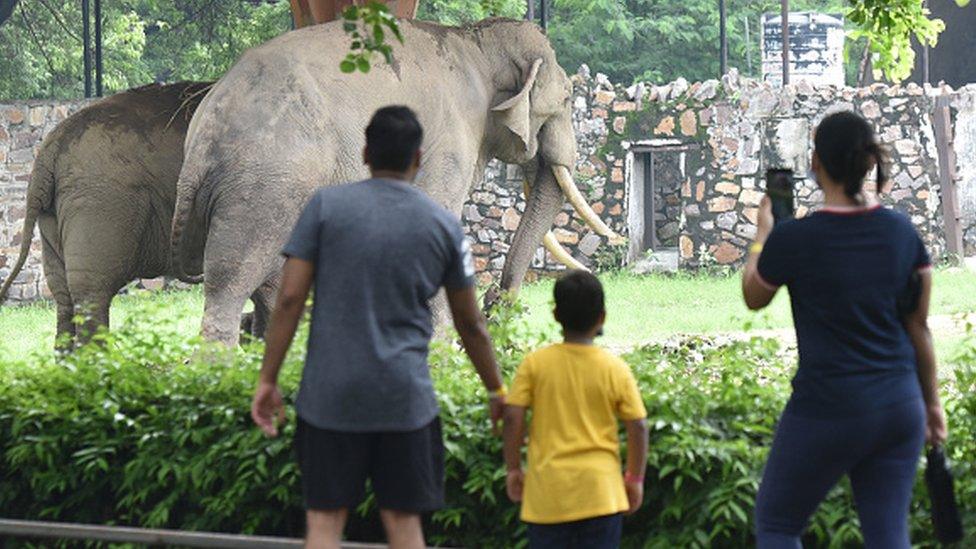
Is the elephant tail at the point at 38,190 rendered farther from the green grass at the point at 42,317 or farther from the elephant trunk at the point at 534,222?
the green grass at the point at 42,317

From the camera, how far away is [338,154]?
12.4m

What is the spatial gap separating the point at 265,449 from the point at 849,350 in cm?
251

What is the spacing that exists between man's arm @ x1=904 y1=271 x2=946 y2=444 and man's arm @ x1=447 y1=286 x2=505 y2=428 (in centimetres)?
128

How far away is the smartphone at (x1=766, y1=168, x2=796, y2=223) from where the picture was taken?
21.1 feet

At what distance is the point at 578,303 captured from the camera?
6344 millimetres

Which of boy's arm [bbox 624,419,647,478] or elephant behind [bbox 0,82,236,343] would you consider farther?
elephant behind [bbox 0,82,236,343]

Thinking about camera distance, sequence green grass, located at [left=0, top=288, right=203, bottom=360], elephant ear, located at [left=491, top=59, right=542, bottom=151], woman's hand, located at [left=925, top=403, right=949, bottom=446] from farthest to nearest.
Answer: green grass, located at [left=0, top=288, right=203, bottom=360] < elephant ear, located at [left=491, top=59, right=542, bottom=151] < woman's hand, located at [left=925, top=403, right=949, bottom=446]

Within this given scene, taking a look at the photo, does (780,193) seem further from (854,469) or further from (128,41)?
(128,41)

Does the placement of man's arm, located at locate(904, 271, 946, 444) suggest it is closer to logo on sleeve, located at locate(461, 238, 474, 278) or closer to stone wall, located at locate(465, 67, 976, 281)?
logo on sleeve, located at locate(461, 238, 474, 278)

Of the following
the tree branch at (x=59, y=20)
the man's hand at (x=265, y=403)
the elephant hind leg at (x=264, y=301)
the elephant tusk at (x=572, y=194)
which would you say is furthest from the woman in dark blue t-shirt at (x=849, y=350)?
the tree branch at (x=59, y=20)

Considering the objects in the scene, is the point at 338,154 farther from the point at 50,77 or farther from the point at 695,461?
the point at 50,77

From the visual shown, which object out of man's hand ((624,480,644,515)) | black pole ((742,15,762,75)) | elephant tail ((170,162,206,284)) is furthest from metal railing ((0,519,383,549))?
black pole ((742,15,762,75))

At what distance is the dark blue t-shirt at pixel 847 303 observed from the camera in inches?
238

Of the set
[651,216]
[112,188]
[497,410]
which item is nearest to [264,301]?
[112,188]
